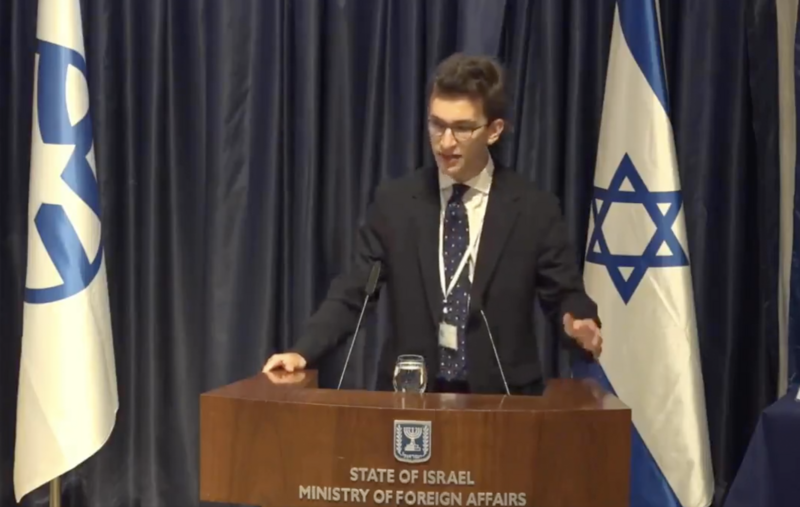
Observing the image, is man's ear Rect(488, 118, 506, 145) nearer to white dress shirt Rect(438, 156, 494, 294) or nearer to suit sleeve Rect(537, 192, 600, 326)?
white dress shirt Rect(438, 156, 494, 294)

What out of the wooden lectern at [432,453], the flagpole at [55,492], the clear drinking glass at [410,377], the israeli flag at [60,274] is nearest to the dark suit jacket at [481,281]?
the clear drinking glass at [410,377]

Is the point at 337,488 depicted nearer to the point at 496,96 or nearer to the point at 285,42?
the point at 496,96

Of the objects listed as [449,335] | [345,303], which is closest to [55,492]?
[345,303]

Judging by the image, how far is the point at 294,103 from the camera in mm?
2830

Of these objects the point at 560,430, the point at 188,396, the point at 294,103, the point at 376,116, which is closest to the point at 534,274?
the point at 560,430

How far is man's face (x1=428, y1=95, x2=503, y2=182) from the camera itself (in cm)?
173

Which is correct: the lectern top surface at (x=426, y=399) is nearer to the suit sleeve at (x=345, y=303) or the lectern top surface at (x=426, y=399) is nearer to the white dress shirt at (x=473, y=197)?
the suit sleeve at (x=345, y=303)

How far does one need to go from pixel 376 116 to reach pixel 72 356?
1.18 metres

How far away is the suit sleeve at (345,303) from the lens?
1723mm

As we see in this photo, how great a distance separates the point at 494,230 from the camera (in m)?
1.77

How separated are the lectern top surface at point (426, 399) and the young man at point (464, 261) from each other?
0.87 feet

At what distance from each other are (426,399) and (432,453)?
0.33ft

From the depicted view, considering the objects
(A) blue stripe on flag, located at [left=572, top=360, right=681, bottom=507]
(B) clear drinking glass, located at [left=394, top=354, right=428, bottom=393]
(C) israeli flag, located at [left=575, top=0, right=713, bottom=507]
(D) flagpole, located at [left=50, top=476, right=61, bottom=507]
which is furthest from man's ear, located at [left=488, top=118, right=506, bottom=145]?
(D) flagpole, located at [left=50, top=476, right=61, bottom=507]

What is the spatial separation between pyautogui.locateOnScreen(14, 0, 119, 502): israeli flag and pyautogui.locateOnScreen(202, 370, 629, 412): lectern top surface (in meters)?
1.29
